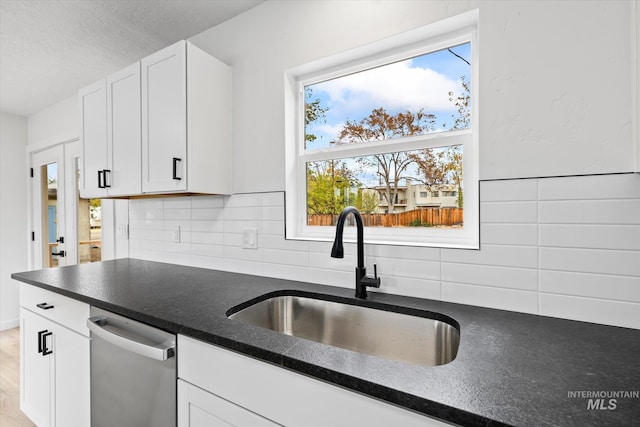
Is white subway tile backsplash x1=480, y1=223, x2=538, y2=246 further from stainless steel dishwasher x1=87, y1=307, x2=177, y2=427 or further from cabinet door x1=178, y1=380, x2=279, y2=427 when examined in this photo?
stainless steel dishwasher x1=87, y1=307, x2=177, y2=427

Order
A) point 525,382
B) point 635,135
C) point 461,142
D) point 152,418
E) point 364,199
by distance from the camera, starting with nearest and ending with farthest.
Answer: point 525,382, point 635,135, point 152,418, point 461,142, point 364,199

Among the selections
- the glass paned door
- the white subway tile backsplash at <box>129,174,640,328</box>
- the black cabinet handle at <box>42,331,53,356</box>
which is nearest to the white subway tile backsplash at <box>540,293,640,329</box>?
the white subway tile backsplash at <box>129,174,640,328</box>

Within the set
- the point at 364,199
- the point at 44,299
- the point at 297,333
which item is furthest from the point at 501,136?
the point at 44,299

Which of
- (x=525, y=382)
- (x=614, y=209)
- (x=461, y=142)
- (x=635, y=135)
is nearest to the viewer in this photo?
(x=525, y=382)

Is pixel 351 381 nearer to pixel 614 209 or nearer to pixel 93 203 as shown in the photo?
pixel 614 209

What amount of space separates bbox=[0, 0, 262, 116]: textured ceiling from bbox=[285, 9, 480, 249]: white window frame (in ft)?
2.03

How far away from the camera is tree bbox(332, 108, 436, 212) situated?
145cm

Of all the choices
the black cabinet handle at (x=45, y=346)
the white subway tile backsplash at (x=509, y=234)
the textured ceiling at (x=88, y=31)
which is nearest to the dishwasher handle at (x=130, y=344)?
the black cabinet handle at (x=45, y=346)

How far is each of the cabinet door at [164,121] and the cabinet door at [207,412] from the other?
3.25 feet

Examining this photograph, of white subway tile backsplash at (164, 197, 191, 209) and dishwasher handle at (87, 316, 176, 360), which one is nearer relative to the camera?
dishwasher handle at (87, 316, 176, 360)

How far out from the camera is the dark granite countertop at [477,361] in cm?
59

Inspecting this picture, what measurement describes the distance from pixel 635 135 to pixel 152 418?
1709 millimetres

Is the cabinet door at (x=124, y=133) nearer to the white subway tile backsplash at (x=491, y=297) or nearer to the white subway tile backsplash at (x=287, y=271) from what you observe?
the white subway tile backsplash at (x=287, y=271)

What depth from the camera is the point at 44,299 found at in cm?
165
